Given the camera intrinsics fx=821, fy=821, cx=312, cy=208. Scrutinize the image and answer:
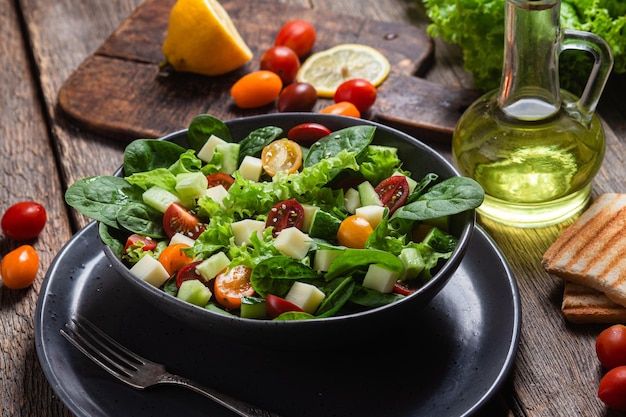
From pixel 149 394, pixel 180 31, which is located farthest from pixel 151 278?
pixel 180 31

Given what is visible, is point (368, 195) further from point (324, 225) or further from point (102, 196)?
point (102, 196)

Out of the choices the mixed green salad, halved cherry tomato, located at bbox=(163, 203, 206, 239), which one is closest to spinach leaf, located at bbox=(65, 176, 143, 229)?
the mixed green salad

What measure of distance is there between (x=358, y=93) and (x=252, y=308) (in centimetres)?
116

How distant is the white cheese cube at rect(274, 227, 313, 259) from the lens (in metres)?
1.65

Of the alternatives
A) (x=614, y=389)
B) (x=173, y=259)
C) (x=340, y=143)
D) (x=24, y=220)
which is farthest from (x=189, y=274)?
(x=614, y=389)

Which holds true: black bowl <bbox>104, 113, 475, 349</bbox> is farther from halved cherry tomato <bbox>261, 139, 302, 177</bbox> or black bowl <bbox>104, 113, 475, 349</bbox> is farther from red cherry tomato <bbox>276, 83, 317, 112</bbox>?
red cherry tomato <bbox>276, 83, 317, 112</bbox>

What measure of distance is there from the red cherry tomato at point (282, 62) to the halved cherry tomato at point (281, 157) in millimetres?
840

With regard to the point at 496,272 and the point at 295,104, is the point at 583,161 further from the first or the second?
the point at 295,104

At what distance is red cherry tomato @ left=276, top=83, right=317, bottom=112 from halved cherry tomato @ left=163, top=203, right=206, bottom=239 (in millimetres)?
887

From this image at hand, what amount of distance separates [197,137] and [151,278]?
1.57ft

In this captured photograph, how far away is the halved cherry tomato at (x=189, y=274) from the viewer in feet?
5.44

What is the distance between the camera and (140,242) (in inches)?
67.6

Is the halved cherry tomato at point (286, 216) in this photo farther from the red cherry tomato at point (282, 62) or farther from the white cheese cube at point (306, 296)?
the red cherry tomato at point (282, 62)

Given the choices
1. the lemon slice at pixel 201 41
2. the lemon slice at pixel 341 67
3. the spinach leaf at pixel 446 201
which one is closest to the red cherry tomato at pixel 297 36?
the lemon slice at pixel 341 67
